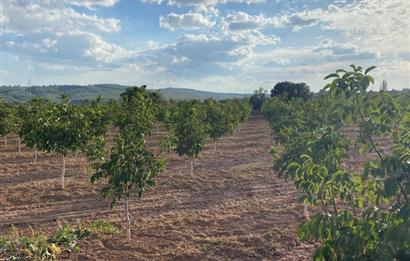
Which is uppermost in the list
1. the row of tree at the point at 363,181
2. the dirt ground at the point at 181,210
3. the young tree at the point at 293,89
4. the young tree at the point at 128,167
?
the young tree at the point at 293,89

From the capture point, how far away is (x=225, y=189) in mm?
18500

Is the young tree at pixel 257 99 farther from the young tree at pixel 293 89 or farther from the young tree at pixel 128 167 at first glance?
the young tree at pixel 128 167

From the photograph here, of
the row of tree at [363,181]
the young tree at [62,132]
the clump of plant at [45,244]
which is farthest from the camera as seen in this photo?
the young tree at [62,132]

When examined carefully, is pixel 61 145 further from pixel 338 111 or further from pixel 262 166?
pixel 338 111

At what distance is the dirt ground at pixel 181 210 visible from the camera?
35.0ft

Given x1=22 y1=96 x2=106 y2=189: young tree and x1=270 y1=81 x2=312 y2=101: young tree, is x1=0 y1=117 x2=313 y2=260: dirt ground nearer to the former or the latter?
x1=22 y1=96 x2=106 y2=189: young tree

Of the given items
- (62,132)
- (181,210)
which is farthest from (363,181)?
(62,132)

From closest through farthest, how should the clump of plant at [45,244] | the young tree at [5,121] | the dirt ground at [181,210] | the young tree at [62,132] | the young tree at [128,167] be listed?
the clump of plant at [45,244] < the dirt ground at [181,210] < the young tree at [128,167] < the young tree at [62,132] < the young tree at [5,121]

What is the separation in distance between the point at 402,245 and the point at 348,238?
0.43 metres

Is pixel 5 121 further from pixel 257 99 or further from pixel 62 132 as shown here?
pixel 257 99

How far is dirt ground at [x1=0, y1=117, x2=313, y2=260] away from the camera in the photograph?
35.0 feet

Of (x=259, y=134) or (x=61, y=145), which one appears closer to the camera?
(x=61, y=145)

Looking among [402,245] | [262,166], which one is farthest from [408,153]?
[262,166]

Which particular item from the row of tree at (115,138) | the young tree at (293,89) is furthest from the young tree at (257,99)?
the row of tree at (115,138)
